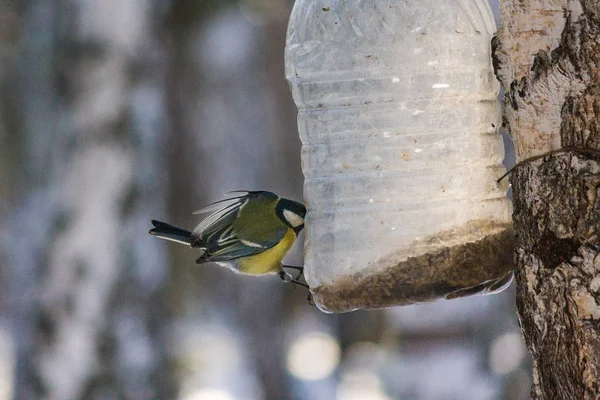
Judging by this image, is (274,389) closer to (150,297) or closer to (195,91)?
(150,297)

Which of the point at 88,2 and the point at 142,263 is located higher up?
the point at 88,2

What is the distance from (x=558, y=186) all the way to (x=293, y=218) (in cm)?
136

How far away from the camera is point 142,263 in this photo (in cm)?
554

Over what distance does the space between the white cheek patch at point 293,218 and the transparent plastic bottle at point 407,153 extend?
0.61 m

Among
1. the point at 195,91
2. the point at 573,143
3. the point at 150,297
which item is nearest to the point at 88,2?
the point at 150,297

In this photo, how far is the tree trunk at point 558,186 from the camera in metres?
1.95

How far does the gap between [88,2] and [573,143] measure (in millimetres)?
4176

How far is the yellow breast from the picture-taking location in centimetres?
343

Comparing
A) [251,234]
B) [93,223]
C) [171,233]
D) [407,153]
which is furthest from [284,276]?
[93,223]

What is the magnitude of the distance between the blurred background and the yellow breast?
6.89ft

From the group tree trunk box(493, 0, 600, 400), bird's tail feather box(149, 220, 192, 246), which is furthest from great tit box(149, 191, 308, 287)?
tree trunk box(493, 0, 600, 400)

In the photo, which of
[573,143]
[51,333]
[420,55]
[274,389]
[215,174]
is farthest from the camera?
[215,174]

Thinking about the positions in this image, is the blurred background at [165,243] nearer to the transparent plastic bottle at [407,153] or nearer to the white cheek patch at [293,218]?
the white cheek patch at [293,218]

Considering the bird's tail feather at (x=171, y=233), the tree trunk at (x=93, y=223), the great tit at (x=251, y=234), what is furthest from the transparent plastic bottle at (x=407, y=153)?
the tree trunk at (x=93, y=223)
